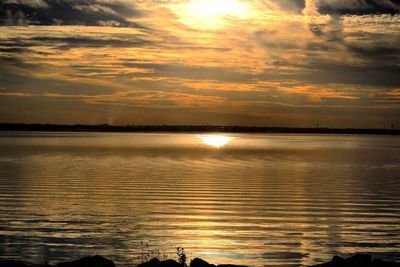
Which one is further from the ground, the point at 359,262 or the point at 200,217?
the point at 359,262

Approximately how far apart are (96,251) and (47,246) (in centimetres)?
168

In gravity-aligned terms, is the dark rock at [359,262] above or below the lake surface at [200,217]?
above

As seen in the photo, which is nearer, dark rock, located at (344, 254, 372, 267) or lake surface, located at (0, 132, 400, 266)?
dark rock, located at (344, 254, 372, 267)

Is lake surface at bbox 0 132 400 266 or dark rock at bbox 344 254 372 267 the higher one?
dark rock at bbox 344 254 372 267

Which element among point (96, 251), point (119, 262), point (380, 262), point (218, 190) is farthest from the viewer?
point (218, 190)

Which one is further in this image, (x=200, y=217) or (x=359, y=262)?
(x=200, y=217)

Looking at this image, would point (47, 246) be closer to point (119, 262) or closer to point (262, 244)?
point (119, 262)

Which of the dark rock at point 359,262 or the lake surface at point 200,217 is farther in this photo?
the lake surface at point 200,217

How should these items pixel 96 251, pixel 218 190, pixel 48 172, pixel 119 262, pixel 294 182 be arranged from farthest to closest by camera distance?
pixel 48 172 → pixel 294 182 → pixel 218 190 → pixel 96 251 → pixel 119 262

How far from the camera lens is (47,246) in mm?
18578

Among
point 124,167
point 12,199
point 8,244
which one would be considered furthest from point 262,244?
point 124,167

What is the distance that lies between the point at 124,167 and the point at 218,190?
20150 mm

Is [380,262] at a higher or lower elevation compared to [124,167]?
higher

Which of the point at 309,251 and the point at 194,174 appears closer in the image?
the point at 309,251
